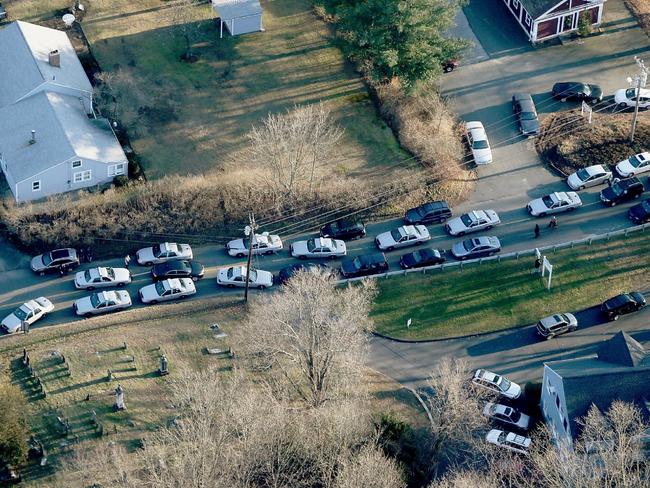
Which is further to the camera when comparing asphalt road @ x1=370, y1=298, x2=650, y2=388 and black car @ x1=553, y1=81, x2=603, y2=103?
black car @ x1=553, y1=81, x2=603, y2=103

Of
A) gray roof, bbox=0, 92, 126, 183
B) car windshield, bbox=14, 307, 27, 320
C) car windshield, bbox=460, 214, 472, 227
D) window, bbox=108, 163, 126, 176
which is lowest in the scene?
car windshield, bbox=460, 214, 472, 227

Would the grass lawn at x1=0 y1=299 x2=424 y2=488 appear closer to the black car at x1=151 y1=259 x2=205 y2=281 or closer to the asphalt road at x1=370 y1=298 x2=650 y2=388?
the asphalt road at x1=370 y1=298 x2=650 y2=388

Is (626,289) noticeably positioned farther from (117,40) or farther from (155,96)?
(117,40)

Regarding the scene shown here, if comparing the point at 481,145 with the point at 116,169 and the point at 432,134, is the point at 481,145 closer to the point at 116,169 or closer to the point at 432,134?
the point at 432,134

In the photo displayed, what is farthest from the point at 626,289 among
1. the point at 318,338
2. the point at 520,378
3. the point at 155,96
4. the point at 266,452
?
the point at 155,96

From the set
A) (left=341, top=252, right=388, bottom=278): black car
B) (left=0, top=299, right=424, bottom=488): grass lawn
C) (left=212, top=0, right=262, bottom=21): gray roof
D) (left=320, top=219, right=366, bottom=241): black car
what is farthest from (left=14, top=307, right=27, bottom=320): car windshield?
(left=212, top=0, right=262, bottom=21): gray roof

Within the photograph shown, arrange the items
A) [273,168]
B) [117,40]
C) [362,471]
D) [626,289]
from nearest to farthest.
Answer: [362,471], [626,289], [273,168], [117,40]
